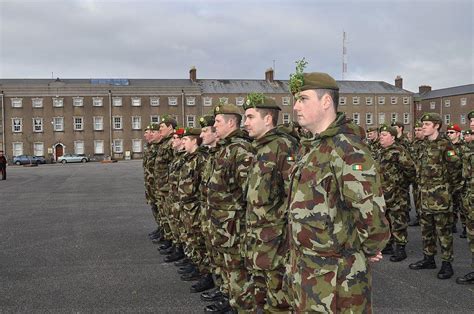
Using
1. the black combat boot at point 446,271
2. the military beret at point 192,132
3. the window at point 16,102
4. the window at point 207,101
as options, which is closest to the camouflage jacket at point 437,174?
the black combat boot at point 446,271

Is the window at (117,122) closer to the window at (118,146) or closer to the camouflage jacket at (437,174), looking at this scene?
the window at (118,146)

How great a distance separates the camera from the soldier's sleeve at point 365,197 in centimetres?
266

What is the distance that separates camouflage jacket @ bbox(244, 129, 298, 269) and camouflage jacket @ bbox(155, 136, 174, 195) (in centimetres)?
440

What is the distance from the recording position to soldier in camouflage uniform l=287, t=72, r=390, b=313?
268cm

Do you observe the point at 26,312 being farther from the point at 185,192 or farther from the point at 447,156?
A: the point at 447,156

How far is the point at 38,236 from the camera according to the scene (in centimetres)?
922

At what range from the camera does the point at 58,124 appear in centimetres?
5522

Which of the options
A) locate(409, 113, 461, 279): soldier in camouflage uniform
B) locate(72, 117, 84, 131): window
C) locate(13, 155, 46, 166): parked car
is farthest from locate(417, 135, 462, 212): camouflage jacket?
locate(72, 117, 84, 131): window

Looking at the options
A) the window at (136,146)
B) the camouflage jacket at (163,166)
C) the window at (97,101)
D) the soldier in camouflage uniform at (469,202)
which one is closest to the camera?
the soldier in camouflage uniform at (469,202)

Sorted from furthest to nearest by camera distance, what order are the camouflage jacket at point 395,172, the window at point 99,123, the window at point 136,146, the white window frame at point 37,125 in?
the window at point 136,146
the window at point 99,123
the white window frame at point 37,125
the camouflage jacket at point 395,172

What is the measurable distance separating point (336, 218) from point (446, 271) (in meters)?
4.42

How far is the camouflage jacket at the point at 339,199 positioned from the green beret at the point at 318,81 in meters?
0.23

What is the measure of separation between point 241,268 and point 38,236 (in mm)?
6515

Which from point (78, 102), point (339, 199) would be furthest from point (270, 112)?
point (78, 102)
